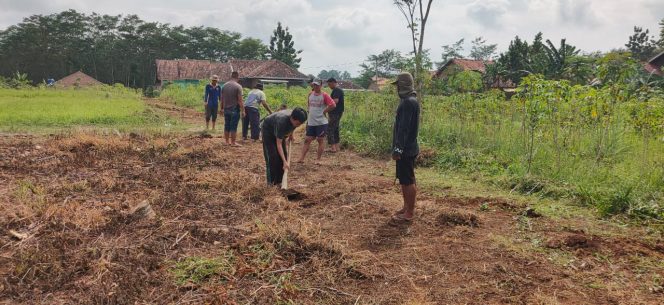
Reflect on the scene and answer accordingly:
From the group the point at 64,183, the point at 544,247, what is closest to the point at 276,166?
the point at 64,183

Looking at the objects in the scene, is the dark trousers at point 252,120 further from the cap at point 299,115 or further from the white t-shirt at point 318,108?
the cap at point 299,115

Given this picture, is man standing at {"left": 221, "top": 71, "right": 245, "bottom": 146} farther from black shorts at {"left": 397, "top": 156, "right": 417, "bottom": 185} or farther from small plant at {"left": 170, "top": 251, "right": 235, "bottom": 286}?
small plant at {"left": 170, "top": 251, "right": 235, "bottom": 286}

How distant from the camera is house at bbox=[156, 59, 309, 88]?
40.6 metres

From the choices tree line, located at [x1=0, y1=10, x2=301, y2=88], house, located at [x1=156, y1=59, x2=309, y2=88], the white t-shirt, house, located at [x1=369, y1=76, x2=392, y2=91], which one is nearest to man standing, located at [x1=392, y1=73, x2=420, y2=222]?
the white t-shirt

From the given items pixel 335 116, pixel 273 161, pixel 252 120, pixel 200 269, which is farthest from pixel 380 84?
pixel 200 269

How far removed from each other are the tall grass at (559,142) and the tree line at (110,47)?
50025 mm

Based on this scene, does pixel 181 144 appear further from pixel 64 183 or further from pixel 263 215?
pixel 263 215

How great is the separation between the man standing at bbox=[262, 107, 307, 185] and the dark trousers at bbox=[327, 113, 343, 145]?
137 inches

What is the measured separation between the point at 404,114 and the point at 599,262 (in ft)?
6.95

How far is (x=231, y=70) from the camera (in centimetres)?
4347

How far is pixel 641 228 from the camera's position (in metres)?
4.39

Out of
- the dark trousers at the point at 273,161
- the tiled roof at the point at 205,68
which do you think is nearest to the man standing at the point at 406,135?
the dark trousers at the point at 273,161

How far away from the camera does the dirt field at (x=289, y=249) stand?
9.77 ft

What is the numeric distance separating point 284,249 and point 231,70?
4206 cm
